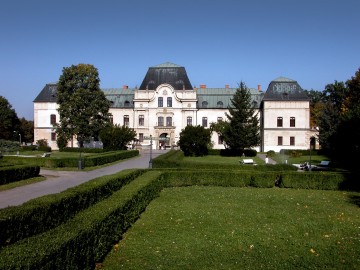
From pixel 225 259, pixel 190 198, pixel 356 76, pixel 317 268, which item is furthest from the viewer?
pixel 356 76

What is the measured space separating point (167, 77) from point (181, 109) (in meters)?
5.86

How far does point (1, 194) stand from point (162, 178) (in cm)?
786

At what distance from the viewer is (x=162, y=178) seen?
1992 cm

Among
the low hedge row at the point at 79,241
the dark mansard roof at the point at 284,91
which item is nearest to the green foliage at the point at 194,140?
the dark mansard roof at the point at 284,91

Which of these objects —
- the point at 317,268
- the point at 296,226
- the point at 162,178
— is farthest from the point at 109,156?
the point at 317,268

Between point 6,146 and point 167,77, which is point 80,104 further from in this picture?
point 167,77

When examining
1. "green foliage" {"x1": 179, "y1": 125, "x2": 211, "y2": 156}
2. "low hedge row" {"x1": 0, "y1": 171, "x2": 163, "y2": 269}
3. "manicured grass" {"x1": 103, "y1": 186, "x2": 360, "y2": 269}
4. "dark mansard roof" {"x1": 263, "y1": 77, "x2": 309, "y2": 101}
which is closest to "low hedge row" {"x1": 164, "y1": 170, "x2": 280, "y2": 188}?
"manicured grass" {"x1": 103, "y1": 186, "x2": 360, "y2": 269}

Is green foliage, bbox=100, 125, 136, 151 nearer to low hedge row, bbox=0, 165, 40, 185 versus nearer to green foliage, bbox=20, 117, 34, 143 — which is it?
low hedge row, bbox=0, 165, 40, 185

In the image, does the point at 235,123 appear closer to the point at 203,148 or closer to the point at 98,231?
the point at 203,148

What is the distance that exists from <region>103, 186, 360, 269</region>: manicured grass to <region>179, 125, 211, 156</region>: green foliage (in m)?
28.7

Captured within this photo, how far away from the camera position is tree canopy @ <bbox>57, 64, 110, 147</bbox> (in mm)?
48625

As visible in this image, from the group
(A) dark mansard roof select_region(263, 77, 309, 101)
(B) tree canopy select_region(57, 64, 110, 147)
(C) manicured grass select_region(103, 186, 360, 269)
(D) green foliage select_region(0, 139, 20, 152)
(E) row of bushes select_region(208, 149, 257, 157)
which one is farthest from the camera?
(A) dark mansard roof select_region(263, 77, 309, 101)

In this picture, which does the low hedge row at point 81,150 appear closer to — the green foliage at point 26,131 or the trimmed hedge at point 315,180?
the green foliage at point 26,131

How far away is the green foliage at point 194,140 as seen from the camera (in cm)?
4519
